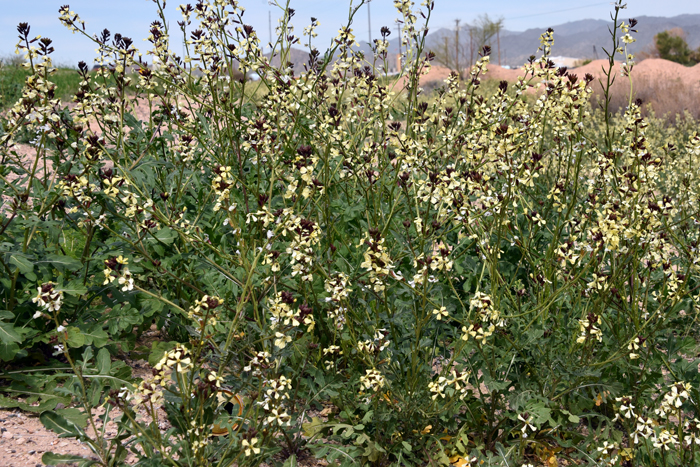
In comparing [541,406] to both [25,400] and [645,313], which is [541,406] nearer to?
[645,313]

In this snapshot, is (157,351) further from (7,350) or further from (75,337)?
(7,350)

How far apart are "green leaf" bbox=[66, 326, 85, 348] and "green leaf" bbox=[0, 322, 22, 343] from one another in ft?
0.78

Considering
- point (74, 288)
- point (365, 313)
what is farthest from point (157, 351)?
point (365, 313)

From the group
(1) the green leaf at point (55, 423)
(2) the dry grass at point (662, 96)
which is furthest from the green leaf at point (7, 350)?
(2) the dry grass at point (662, 96)

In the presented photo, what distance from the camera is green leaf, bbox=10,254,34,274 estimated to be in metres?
2.81

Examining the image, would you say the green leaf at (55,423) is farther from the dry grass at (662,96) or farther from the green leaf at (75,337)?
the dry grass at (662,96)

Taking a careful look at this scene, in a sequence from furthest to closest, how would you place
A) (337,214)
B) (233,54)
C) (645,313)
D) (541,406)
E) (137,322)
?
(337,214), (233,54), (137,322), (645,313), (541,406)

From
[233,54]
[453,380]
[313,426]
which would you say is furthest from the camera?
[233,54]

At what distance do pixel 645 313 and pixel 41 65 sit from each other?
12.0 feet

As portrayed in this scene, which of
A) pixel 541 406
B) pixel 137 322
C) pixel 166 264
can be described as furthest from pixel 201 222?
pixel 541 406

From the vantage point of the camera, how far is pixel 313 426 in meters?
2.70

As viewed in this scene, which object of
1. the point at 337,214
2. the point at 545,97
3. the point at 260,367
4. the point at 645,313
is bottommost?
the point at 645,313

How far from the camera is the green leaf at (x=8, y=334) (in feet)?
8.89

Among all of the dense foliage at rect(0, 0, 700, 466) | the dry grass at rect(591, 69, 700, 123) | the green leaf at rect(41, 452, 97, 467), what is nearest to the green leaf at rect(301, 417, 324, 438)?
the dense foliage at rect(0, 0, 700, 466)
